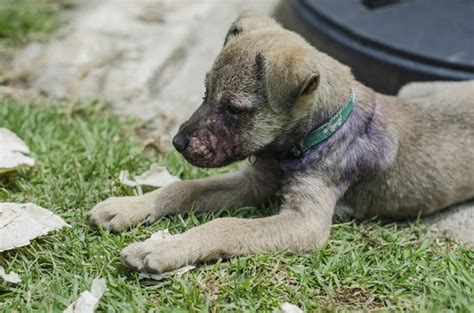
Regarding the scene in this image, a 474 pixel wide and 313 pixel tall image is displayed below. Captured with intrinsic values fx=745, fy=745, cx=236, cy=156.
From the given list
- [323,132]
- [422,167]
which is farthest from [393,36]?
[323,132]

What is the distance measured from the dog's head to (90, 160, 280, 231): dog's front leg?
0.46 metres

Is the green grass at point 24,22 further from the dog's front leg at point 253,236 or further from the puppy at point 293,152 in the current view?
the dog's front leg at point 253,236

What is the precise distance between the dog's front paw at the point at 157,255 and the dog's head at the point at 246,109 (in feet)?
2.00

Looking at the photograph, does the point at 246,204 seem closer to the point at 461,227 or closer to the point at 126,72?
the point at 461,227

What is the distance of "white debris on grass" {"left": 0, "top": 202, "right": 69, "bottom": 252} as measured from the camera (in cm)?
441

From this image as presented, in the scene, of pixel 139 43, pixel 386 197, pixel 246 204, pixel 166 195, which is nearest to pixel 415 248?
pixel 386 197

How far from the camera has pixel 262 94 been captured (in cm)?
461

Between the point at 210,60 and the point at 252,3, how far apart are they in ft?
6.01

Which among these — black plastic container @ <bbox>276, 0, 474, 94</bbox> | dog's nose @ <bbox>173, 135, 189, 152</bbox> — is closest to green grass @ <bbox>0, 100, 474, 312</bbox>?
dog's nose @ <bbox>173, 135, 189, 152</bbox>

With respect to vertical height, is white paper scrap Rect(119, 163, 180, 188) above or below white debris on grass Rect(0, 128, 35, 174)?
Result: below

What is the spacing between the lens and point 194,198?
509 centimetres

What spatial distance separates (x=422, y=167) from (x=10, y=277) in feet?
9.16

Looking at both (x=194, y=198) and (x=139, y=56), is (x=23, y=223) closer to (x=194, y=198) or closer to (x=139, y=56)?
(x=194, y=198)

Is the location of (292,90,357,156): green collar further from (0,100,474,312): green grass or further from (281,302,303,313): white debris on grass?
(281,302,303,313): white debris on grass
